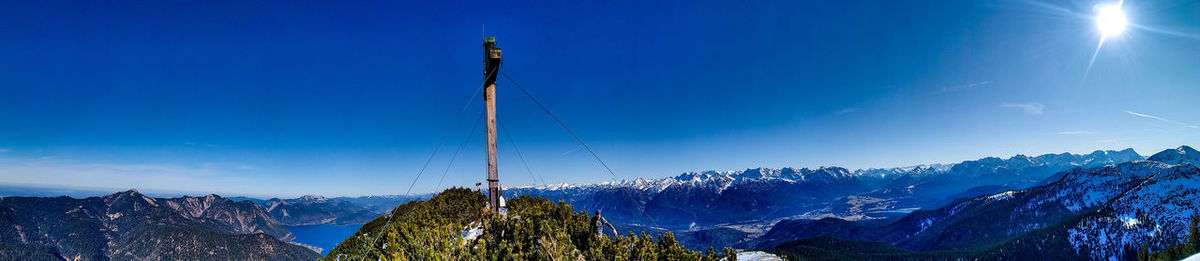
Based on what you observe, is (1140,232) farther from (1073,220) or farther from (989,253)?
(989,253)

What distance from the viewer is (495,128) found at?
11953 millimetres

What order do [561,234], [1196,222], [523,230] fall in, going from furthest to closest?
[1196,222] < [523,230] < [561,234]

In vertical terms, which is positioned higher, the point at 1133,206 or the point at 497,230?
the point at 497,230

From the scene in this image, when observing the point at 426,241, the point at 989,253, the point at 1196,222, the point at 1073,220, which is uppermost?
the point at 426,241

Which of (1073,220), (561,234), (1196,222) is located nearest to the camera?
(561,234)

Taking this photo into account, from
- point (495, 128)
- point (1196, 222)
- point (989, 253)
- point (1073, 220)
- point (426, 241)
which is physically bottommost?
point (989, 253)

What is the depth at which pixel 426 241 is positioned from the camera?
934cm

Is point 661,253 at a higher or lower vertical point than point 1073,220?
higher

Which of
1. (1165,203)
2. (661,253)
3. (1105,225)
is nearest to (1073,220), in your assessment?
(1105,225)

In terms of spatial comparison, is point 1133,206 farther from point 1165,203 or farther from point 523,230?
point 523,230

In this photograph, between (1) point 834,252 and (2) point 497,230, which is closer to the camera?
(2) point 497,230

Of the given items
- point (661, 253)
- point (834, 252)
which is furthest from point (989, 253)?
point (661, 253)

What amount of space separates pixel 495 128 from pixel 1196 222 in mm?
25656

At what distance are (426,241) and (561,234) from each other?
3296 millimetres
